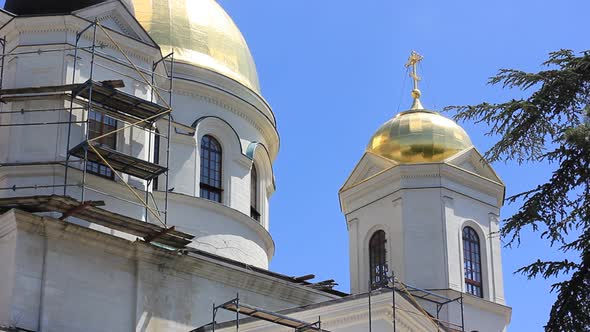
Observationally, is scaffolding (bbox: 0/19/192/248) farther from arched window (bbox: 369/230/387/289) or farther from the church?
arched window (bbox: 369/230/387/289)

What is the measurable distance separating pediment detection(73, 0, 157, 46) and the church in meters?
0.03

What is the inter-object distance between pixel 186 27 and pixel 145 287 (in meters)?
8.32

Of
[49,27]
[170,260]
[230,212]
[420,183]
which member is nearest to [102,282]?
[170,260]

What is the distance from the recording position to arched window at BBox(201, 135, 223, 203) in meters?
26.6

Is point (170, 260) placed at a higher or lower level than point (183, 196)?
lower

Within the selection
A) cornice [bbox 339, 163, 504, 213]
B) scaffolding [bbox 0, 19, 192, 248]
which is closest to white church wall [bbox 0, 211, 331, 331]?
scaffolding [bbox 0, 19, 192, 248]

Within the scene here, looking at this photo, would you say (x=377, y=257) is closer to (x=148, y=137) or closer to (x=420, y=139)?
(x=420, y=139)

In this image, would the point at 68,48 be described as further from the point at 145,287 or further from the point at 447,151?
the point at 447,151

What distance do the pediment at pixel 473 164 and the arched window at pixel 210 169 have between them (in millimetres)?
5545

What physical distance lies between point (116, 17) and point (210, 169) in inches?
193

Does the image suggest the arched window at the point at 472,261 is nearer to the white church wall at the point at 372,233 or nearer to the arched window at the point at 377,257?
the white church wall at the point at 372,233

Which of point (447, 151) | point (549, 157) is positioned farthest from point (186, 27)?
point (549, 157)

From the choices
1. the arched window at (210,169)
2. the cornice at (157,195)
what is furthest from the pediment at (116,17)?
the arched window at (210,169)

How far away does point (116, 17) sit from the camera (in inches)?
920
